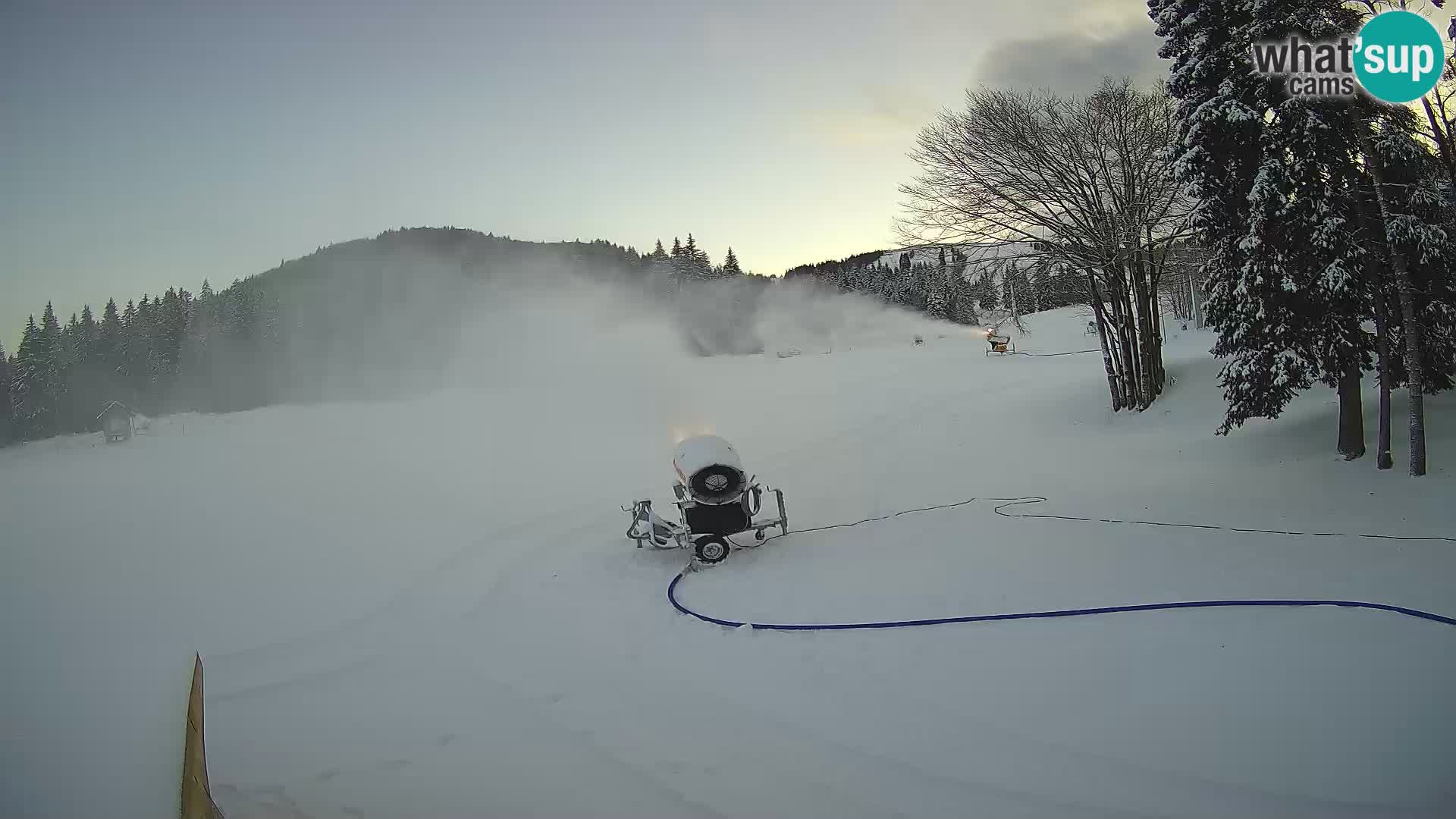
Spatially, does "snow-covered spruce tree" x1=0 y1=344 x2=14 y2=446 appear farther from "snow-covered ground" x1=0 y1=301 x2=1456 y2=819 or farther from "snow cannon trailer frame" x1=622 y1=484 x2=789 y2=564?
"snow cannon trailer frame" x1=622 y1=484 x2=789 y2=564

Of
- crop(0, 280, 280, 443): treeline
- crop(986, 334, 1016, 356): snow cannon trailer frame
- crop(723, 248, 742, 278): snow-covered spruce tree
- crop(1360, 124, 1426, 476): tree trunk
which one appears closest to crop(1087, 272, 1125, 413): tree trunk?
crop(1360, 124, 1426, 476): tree trunk

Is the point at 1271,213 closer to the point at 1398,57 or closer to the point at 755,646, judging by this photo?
the point at 1398,57

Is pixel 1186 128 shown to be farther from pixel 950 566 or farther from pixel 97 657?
pixel 97 657

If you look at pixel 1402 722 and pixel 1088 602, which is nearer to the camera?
pixel 1402 722

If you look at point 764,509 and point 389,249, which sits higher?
point 389,249

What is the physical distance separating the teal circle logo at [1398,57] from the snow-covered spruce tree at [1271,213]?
42 centimetres

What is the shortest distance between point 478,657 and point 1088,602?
5.73 metres

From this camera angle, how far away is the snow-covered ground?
12.8ft

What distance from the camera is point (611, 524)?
11.6 m

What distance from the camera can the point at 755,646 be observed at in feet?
20.2

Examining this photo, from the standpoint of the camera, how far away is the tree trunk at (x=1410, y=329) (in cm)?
816

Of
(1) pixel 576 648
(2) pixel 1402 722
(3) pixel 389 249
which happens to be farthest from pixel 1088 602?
(3) pixel 389 249

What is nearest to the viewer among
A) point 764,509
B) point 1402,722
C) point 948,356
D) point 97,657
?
point 1402,722

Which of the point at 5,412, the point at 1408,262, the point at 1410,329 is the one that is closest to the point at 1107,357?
the point at 1408,262
